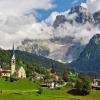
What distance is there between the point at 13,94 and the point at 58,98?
19884 mm

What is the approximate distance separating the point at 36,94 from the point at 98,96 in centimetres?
2790

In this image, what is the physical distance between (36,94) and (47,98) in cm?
1557

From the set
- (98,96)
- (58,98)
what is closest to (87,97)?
(98,96)

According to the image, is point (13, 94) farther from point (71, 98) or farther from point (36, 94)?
point (71, 98)

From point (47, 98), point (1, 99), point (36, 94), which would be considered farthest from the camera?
point (36, 94)

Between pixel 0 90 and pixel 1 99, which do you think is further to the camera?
pixel 0 90

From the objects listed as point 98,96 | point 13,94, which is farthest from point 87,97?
point 13,94

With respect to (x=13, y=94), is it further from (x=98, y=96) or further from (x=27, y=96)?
(x=98, y=96)

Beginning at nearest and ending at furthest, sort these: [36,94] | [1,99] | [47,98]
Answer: [1,99]
[47,98]
[36,94]

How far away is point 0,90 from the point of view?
19850cm

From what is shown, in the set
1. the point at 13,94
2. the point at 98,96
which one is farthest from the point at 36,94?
the point at 98,96

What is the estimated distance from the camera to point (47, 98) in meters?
179

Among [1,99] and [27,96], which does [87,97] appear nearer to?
[27,96]

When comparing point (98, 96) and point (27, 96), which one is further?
point (98, 96)
